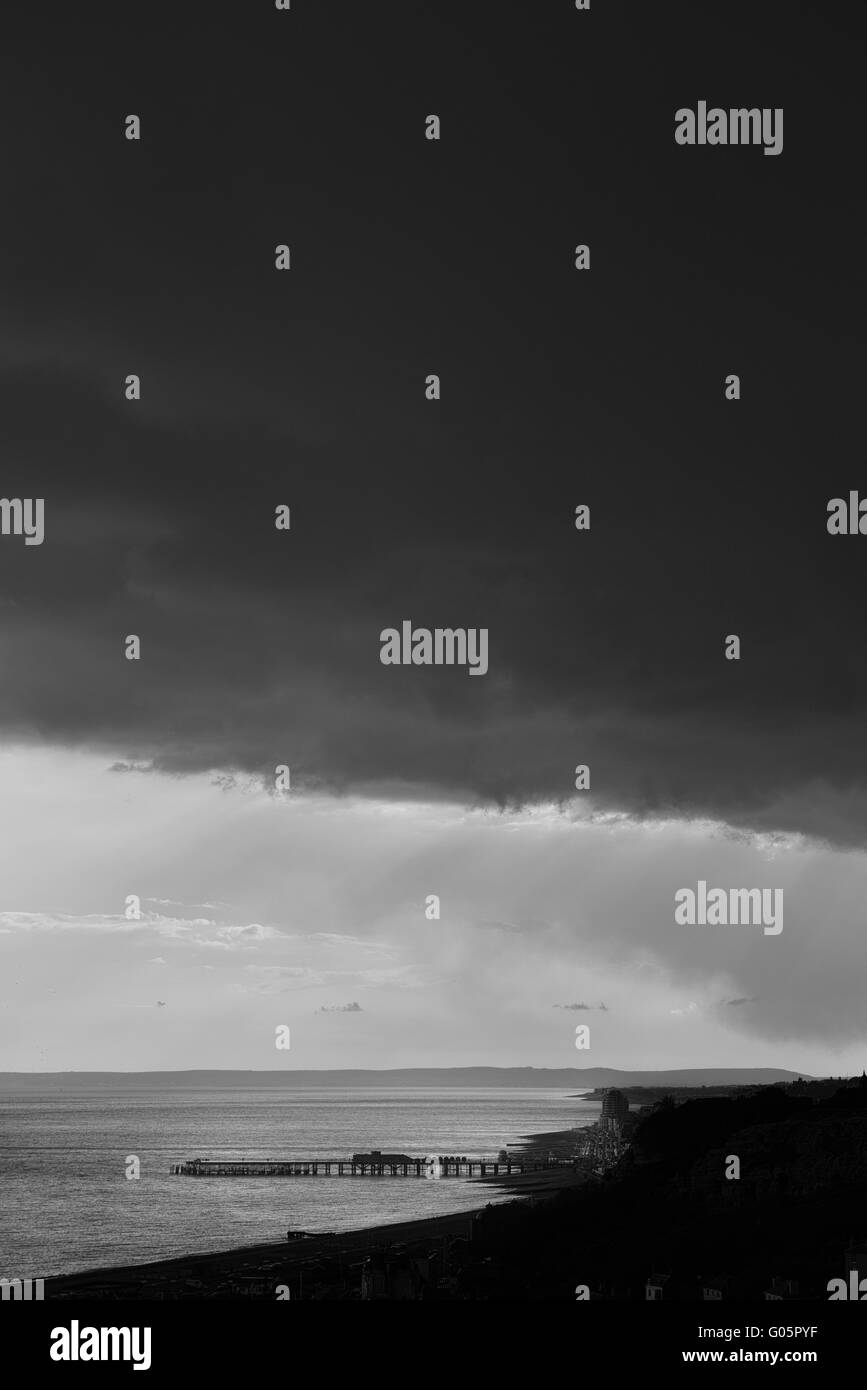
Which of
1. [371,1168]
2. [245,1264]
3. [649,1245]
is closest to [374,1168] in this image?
[371,1168]

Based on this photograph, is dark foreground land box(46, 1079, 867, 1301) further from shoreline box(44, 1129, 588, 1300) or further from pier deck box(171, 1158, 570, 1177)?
pier deck box(171, 1158, 570, 1177)

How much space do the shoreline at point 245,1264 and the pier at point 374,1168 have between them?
61828mm

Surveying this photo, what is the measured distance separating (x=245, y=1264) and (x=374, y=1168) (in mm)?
102454

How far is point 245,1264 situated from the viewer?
83.9 metres

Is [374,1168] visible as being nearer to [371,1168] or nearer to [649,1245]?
[371,1168]

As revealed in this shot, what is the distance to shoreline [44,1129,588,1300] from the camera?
224ft

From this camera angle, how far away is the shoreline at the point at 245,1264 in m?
68.2

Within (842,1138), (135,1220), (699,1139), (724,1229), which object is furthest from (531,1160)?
(724,1229)

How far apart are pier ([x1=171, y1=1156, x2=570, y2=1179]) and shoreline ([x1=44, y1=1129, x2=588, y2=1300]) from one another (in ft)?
203

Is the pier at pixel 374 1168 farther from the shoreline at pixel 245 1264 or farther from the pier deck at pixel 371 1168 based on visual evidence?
the shoreline at pixel 245 1264

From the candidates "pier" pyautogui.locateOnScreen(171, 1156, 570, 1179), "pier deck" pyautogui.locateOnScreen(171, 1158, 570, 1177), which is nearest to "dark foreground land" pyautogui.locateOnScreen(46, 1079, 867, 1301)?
"pier deck" pyautogui.locateOnScreen(171, 1158, 570, 1177)

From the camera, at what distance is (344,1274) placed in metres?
67.5
